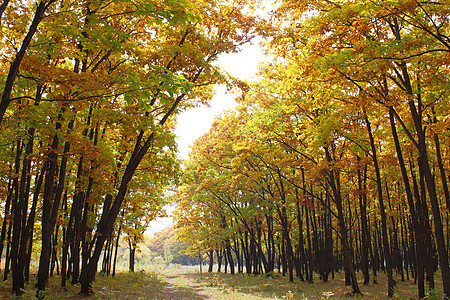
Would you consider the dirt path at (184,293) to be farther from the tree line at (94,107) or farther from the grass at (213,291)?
the tree line at (94,107)

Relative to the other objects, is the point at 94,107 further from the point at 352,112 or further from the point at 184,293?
the point at 184,293

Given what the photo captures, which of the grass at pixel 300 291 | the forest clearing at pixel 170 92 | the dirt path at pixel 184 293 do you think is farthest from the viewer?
the grass at pixel 300 291

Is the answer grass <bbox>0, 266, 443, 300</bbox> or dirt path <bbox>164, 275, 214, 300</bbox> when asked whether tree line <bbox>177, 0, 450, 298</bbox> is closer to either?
grass <bbox>0, 266, 443, 300</bbox>

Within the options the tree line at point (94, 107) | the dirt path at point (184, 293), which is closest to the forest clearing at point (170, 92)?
the tree line at point (94, 107)

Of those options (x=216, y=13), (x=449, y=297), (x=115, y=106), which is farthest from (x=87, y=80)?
(x=449, y=297)

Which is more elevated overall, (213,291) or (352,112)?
(352,112)

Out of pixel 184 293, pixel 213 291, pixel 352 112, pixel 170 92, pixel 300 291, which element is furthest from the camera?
pixel 213 291

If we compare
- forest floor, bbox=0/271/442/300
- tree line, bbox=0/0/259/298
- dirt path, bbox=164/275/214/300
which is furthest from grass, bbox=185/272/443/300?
tree line, bbox=0/0/259/298

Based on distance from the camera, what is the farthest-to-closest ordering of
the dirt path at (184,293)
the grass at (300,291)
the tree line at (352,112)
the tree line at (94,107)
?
the grass at (300,291) < the dirt path at (184,293) < the tree line at (352,112) < the tree line at (94,107)

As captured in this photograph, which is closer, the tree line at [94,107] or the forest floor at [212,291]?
the tree line at [94,107]

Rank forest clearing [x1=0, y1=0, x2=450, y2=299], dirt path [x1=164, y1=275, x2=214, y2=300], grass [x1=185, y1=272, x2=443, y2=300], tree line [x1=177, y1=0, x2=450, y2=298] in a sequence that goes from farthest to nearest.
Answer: grass [x1=185, y1=272, x2=443, y2=300]
dirt path [x1=164, y1=275, x2=214, y2=300]
tree line [x1=177, y1=0, x2=450, y2=298]
forest clearing [x1=0, y1=0, x2=450, y2=299]

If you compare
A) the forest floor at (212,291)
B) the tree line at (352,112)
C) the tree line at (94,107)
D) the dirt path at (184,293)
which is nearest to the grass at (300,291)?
the forest floor at (212,291)

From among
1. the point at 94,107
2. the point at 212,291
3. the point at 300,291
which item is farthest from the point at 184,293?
the point at 94,107

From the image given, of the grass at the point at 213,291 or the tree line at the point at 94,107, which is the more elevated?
the tree line at the point at 94,107
